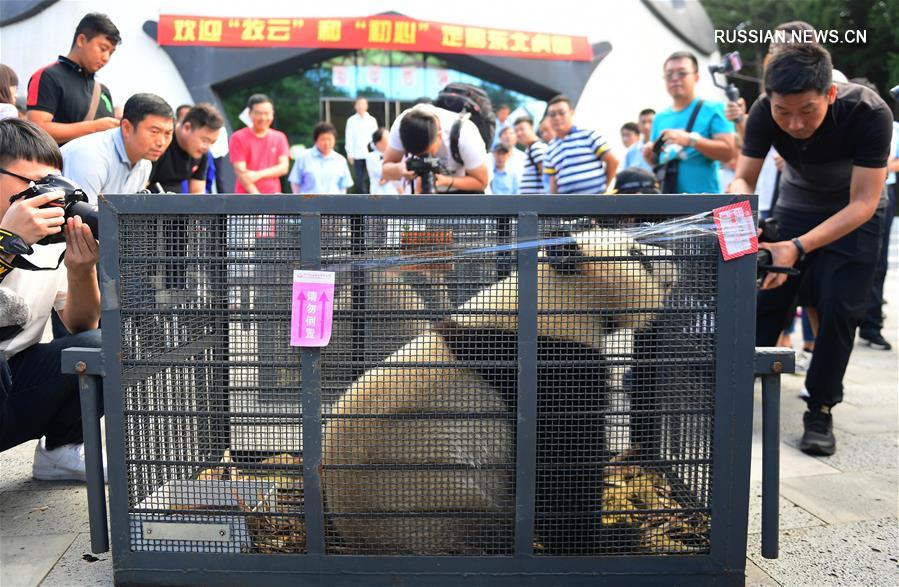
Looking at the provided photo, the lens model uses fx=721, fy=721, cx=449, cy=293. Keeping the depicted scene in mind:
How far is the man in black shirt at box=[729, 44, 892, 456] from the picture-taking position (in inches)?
120

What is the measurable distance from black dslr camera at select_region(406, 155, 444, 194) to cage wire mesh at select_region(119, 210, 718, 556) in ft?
6.71

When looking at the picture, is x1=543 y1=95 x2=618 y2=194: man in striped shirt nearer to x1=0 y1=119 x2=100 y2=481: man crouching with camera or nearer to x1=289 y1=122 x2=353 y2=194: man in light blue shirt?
x1=0 y1=119 x2=100 y2=481: man crouching with camera

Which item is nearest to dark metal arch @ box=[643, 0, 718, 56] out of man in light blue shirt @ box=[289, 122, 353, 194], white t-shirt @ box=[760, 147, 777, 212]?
man in light blue shirt @ box=[289, 122, 353, 194]

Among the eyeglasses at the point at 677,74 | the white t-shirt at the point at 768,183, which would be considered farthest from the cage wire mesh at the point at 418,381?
the white t-shirt at the point at 768,183

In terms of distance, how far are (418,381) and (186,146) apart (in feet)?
11.1

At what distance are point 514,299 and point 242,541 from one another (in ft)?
3.56

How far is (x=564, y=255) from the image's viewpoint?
2.06 metres

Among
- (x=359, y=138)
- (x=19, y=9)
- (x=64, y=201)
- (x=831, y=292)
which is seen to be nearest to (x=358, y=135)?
(x=359, y=138)

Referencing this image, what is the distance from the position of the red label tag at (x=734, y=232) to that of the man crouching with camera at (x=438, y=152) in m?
2.22

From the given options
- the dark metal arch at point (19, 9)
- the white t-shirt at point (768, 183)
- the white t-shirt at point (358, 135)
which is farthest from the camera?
the white t-shirt at point (358, 135)

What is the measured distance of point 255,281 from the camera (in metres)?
2.05

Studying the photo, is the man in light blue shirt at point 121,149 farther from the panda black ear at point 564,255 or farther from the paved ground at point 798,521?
the panda black ear at point 564,255

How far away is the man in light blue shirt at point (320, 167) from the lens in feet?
30.6

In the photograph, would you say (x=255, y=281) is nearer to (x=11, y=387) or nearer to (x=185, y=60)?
(x=11, y=387)
